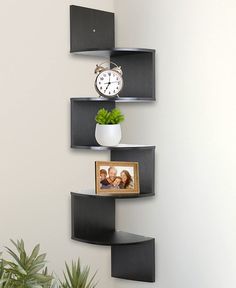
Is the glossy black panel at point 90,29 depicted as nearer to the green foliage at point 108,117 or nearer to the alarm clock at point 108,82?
the alarm clock at point 108,82

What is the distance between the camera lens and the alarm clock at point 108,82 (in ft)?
10.1

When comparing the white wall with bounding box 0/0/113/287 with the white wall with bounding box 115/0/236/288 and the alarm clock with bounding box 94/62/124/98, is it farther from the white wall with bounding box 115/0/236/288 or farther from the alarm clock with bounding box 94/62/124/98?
the white wall with bounding box 115/0/236/288

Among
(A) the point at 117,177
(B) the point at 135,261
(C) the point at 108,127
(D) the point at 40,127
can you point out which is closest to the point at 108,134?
(C) the point at 108,127

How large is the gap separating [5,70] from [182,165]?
888 mm

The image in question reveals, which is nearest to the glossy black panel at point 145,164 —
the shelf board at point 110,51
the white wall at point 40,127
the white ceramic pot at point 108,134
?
the white ceramic pot at point 108,134

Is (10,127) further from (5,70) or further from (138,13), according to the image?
(138,13)

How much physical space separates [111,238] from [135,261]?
7.7 inches

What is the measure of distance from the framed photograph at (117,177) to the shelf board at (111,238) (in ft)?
0.74

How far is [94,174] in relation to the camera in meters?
3.34

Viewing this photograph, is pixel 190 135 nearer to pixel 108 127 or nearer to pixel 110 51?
pixel 108 127

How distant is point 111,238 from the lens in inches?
126

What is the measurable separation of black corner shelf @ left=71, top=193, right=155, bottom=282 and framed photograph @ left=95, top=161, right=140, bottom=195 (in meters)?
0.06

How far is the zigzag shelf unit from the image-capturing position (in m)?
3.15

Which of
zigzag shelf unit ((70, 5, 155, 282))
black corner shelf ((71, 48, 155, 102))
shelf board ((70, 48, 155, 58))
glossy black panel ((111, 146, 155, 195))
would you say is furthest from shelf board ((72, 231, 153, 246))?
shelf board ((70, 48, 155, 58))
